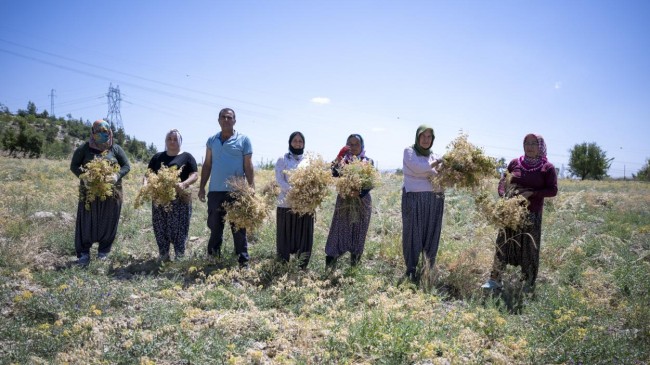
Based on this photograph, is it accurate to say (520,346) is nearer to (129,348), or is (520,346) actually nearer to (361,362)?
(361,362)

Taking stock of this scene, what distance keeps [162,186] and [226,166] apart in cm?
82

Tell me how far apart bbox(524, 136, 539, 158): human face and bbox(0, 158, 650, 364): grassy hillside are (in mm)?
1475

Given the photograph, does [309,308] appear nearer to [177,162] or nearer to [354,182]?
[354,182]

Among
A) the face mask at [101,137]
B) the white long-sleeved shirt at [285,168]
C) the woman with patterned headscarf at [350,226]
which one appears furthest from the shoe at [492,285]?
the face mask at [101,137]

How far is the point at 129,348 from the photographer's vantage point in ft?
10.00

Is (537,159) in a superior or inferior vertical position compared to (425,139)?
inferior

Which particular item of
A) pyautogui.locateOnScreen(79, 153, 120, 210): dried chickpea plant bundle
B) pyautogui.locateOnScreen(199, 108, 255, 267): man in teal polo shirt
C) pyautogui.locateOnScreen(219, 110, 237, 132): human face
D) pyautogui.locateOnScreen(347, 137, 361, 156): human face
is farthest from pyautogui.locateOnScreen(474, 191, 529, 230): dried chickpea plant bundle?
pyautogui.locateOnScreen(79, 153, 120, 210): dried chickpea plant bundle

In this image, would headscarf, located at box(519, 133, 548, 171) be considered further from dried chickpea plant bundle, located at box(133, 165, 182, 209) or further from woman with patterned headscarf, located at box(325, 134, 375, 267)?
dried chickpea plant bundle, located at box(133, 165, 182, 209)

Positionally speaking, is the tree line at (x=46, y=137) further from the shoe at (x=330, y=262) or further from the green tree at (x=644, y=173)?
the green tree at (x=644, y=173)

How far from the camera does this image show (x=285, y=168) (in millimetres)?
5211

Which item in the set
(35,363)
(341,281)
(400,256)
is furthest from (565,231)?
(35,363)

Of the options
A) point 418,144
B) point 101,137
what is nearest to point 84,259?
point 101,137

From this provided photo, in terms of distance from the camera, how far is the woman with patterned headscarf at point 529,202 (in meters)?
4.80

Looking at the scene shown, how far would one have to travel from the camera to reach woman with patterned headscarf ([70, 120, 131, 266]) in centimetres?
541
